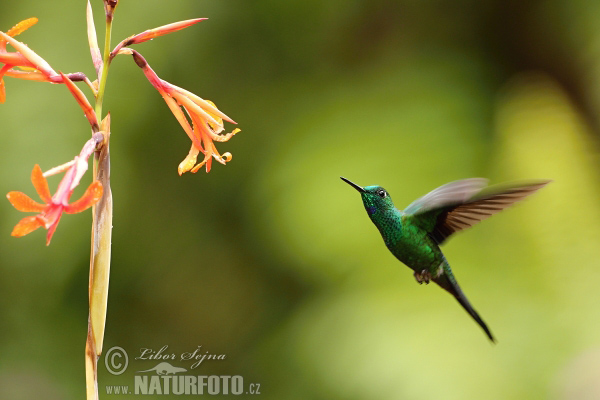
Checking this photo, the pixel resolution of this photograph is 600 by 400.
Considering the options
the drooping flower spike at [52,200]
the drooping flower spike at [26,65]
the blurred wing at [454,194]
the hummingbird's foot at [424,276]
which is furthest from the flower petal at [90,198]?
the hummingbird's foot at [424,276]

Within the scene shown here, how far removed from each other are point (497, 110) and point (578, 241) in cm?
66

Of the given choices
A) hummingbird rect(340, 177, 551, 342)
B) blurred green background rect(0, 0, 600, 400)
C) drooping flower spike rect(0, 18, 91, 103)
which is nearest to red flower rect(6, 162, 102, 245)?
drooping flower spike rect(0, 18, 91, 103)

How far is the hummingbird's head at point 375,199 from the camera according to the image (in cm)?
98

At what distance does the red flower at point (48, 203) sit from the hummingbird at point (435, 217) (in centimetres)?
46

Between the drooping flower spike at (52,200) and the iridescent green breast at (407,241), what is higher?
the iridescent green breast at (407,241)

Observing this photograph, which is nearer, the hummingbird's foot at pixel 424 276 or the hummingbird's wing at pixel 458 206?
the hummingbird's wing at pixel 458 206

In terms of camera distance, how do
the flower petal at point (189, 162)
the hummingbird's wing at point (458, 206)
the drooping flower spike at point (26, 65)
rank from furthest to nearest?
the hummingbird's wing at point (458, 206)
the flower petal at point (189, 162)
the drooping flower spike at point (26, 65)

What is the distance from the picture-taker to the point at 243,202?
267 cm

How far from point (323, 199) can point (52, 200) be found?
1.95 metres

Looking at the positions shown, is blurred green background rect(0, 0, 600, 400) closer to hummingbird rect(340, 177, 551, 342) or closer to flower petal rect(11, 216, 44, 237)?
hummingbird rect(340, 177, 551, 342)

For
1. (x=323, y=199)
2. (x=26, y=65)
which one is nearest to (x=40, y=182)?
(x=26, y=65)

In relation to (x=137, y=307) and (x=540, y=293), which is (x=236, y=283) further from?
(x=540, y=293)

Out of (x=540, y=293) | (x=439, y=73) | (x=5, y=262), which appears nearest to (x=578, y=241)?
(x=540, y=293)

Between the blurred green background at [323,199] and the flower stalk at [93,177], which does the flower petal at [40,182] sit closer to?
the flower stalk at [93,177]
